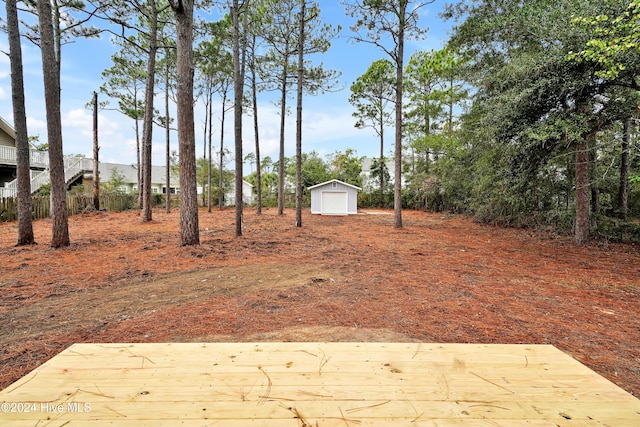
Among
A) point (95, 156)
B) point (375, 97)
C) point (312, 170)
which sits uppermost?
point (375, 97)

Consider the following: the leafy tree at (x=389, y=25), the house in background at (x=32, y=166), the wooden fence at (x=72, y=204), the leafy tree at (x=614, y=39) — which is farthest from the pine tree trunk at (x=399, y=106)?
the house in background at (x=32, y=166)

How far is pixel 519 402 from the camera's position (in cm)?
123

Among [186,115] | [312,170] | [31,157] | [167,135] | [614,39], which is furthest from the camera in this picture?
[312,170]

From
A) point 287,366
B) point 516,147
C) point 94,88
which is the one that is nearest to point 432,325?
point 287,366

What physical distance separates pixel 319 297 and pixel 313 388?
2.23 m

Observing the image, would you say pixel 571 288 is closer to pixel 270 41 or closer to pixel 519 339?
pixel 519 339

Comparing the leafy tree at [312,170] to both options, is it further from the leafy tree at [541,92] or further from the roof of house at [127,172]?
the leafy tree at [541,92]

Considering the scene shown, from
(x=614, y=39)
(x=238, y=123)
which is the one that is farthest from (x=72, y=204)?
(x=614, y=39)

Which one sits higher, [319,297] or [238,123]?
[238,123]

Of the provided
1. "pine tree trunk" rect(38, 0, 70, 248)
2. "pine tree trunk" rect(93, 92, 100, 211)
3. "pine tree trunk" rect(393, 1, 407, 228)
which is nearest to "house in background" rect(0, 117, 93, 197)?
"pine tree trunk" rect(93, 92, 100, 211)

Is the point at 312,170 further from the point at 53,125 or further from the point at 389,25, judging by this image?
the point at 53,125

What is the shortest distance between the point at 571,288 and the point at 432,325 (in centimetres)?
272

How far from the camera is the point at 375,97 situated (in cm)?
2052

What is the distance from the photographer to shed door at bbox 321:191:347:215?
56.3 feet
